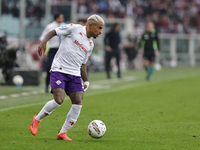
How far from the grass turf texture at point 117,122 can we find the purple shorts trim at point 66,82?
72 centimetres

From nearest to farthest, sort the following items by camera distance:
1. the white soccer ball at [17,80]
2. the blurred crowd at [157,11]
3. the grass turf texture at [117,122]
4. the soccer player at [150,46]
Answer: the grass turf texture at [117,122] < the white soccer ball at [17,80] < the soccer player at [150,46] < the blurred crowd at [157,11]

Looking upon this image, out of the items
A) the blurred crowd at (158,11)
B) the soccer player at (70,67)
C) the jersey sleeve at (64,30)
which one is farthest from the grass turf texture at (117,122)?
the blurred crowd at (158,11)

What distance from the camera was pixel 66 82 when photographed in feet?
22.9

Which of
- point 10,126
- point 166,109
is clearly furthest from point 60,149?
point 166,109

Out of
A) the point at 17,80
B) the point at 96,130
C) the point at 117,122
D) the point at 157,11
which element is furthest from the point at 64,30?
the point at 157,11

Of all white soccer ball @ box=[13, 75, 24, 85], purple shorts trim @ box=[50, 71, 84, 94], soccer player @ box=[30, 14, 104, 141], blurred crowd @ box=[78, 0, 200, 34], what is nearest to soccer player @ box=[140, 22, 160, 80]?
white soccer ball @ box=[13, 75, 24, 85]

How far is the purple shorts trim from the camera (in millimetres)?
6865

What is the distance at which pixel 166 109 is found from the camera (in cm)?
1122

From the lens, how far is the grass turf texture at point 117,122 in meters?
6.64

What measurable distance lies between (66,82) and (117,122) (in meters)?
2.23

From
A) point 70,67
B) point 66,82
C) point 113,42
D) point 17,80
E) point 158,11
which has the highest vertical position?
point 70,67

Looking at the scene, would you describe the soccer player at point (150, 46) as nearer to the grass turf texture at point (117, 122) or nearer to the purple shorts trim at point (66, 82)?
the grass turf texture at point (117, 122)

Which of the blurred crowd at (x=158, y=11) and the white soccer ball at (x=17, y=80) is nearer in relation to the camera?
the white soccer ball at (x=17, y=80)

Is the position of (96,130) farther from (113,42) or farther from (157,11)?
(157,11)
